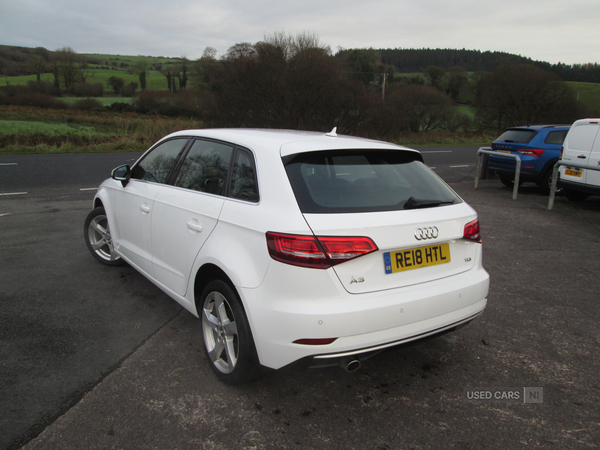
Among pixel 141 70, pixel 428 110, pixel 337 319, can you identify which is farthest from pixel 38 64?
pixel 337 319

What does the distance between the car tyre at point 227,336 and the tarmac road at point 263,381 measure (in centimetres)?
15

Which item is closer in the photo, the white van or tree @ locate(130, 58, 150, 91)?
the white van

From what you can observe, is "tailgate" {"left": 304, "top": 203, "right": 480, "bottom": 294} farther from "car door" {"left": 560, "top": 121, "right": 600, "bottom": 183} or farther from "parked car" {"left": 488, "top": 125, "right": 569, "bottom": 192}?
"parked car" {"left": 488, "top": 125, "right": 569, "bottom": 192}

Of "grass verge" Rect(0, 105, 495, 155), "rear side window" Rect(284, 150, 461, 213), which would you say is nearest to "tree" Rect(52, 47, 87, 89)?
"grass verge" Rect(0, 105, 495, 155)

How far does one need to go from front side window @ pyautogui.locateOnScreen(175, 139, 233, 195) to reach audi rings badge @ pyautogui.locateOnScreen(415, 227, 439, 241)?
4.41ft

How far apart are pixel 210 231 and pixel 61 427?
139cm

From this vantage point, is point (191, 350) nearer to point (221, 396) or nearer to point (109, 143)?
point (221, 396)

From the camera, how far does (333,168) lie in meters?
2.67

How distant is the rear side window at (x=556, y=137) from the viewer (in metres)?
10.4

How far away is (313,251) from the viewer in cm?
225

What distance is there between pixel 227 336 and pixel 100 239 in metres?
3.04

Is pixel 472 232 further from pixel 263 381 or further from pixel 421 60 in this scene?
pixel 421 60

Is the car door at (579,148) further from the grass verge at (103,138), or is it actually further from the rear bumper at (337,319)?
the grass verge at (103,138)

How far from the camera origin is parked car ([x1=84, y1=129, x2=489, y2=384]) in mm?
2281
